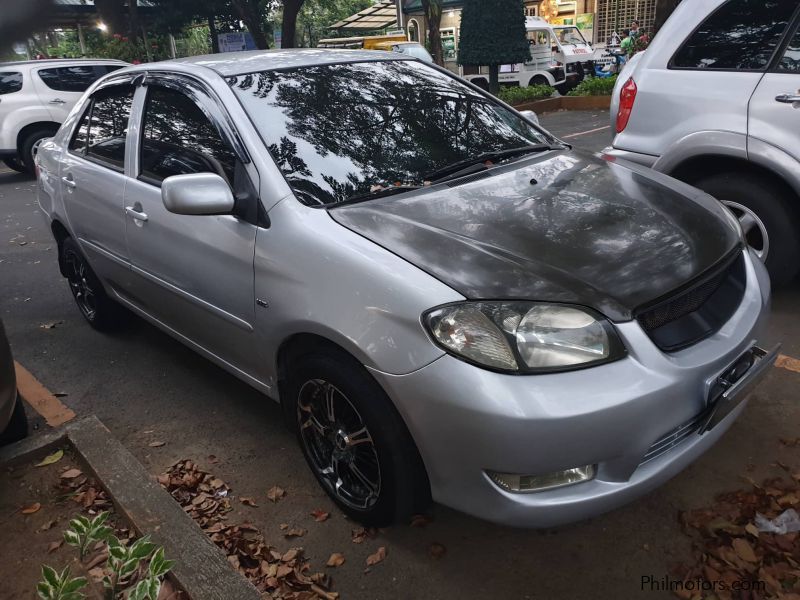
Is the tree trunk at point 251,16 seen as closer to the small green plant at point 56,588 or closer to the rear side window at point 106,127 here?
the rear side window at point 106,127

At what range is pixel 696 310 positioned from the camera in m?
2.34

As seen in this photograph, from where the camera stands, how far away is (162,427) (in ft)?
11.5

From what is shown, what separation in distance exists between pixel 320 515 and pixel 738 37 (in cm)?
357

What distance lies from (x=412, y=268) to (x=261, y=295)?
747 millimetres

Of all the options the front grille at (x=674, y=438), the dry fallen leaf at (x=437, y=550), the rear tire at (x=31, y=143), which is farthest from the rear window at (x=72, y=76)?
the front grille at (x=674, y=438)

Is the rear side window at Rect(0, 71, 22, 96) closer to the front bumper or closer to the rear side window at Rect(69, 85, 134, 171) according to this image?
the rear side window at Rect(69, 85, 134, 171)

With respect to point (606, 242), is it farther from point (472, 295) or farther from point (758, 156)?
point (758, 156)

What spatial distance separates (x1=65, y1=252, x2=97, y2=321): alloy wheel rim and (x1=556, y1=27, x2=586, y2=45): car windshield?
713 inches

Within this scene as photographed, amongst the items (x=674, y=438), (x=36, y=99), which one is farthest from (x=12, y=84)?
(x=674, y=438)

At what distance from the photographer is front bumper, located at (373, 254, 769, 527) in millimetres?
1978

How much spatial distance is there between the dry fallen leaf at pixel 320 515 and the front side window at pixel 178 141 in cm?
143

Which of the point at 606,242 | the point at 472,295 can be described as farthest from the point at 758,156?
the point at 472,295

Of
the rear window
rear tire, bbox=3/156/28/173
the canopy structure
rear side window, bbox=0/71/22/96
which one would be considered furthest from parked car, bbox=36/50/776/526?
the canopy structure

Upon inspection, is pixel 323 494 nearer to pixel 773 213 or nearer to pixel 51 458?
pixel 51 458
